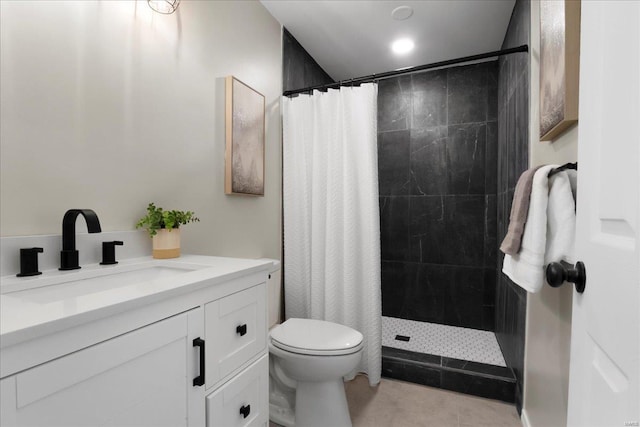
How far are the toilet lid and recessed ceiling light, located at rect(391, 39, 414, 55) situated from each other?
2.15m

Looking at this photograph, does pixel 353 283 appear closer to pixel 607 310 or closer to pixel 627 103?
pixel 607 310

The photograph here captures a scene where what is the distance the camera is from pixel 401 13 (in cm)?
208

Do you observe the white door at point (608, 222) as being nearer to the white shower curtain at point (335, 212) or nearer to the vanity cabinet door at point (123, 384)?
the vanity cabinet door at point (123, 384)

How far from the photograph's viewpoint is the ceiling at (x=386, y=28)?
203 centimetres

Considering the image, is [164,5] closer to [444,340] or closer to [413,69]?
[413,69]

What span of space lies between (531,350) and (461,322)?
1283 mm

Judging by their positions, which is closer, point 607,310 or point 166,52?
point 607,310

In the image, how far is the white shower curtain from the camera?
6.40ft

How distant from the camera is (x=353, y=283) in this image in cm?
200

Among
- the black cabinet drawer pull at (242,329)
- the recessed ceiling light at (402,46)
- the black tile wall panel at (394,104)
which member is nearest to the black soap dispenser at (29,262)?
the black cabinet drawer pull at (242,329)

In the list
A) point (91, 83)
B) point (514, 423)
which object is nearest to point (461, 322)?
point (514, 423)

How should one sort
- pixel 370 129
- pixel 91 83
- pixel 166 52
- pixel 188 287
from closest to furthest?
pixel 188 287
pixel 91 83
pixel 166 52
pixel 370 129

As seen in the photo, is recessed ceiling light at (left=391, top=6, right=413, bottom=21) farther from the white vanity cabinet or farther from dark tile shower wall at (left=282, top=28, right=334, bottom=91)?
the white vanity cabinet

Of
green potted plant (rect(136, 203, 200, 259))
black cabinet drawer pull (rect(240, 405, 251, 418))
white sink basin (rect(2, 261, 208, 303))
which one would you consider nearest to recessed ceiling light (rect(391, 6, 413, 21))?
green potted plant (rect(136, 203, 200, 259))
